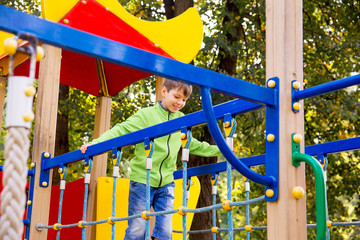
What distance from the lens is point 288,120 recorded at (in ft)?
5.96

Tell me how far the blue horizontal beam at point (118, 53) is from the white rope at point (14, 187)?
12.4 inches

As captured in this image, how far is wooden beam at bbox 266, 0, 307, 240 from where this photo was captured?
1.73 meters

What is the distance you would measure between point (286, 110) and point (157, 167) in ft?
5.03

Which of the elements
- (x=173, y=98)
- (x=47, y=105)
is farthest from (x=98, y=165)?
(x=173, y=98)

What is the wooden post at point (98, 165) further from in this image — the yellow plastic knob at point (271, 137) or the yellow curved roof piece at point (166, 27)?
the yellow plastic knob at point (271, 137)

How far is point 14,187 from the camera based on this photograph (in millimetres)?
1032

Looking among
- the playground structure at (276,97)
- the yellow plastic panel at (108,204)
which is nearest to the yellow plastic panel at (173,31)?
the yellow plastic panel at (108,204)

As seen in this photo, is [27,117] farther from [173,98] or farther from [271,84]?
[173,98]

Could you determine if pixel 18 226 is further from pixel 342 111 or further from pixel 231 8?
pixel 231 8

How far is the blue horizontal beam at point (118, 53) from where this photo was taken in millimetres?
1280

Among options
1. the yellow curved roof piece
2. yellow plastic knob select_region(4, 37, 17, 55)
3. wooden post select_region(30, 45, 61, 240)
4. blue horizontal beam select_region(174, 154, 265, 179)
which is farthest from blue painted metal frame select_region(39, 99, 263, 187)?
the yellow curved roof piece

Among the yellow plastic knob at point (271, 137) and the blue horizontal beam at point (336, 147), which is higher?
the blue horizontal beam at point (336, 147)

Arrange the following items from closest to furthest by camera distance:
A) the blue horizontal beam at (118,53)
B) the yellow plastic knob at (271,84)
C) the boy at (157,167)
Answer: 1. the blue horizontal beam at (118,53)
2. the yellow plastic knob at (271,84)
3. the boy at (157,167)

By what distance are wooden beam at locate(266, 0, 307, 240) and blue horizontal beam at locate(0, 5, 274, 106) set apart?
8 centimetres
